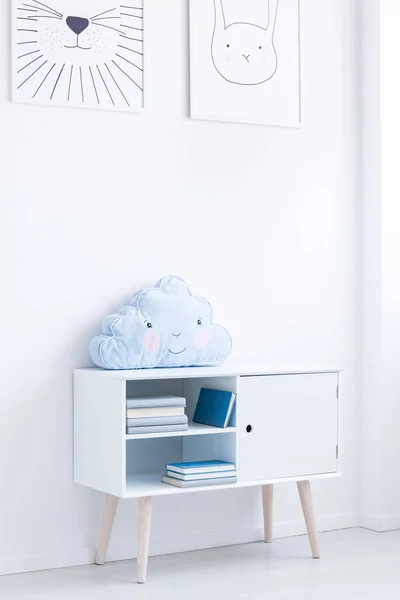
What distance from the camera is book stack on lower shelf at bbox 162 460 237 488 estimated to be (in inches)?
106

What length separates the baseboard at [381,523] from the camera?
335cm

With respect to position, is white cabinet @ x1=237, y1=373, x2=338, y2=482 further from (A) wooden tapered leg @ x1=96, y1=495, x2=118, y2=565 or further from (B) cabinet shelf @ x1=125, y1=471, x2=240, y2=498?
(A) wooden tapered leg @ x1=96, y1=495, x2=118, y2=565

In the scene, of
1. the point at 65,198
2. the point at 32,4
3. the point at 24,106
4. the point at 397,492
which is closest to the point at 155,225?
the point at 65,198

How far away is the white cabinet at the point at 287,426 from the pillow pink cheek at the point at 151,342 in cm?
28

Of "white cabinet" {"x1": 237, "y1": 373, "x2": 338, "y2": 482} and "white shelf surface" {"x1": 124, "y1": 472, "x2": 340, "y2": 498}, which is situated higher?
"white cabinet" {"x1": 237, "y1": 373, "x2": 338, "y2": 482}

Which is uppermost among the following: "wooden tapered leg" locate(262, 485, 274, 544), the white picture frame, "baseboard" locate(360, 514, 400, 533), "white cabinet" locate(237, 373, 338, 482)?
the white picture frame

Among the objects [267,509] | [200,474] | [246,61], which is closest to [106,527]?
[200,474]

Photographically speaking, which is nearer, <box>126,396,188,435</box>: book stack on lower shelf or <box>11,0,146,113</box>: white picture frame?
<box>126,396,188,435</box>: book stack on lower shelf

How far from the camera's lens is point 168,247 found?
3.05 m

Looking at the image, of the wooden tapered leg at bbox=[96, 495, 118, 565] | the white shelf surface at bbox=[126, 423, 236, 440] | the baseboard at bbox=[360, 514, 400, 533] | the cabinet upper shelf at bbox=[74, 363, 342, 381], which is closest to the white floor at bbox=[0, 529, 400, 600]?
the wooden tapered leg at bbox=[96, 495, 118, 565]

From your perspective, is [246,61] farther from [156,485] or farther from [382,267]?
[156,485]

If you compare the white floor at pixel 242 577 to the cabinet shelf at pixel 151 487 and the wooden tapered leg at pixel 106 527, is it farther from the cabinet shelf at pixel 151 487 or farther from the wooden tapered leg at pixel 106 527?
the cabinet shelf at pixel 151 487

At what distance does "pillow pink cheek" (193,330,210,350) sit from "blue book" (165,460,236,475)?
14.7 inches

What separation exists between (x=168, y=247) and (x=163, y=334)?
0.33m
